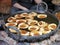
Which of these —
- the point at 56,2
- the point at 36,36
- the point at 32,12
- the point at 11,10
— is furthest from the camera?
the point at 56,2

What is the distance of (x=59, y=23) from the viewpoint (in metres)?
2.59

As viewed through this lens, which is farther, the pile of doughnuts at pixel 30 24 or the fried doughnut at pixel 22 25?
the fried doughnut at pixel 22 25

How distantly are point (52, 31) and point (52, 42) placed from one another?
184 millimetres

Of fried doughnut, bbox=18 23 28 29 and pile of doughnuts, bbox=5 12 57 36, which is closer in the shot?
pile of doughnuts, bbox=5 12 57 36

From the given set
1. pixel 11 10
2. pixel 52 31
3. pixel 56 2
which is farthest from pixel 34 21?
pixel 56 2

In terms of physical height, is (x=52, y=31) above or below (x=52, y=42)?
above

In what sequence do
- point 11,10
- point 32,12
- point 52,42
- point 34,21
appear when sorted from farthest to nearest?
point 11,10 < point 32,12 < point 34,21 < point 52,42

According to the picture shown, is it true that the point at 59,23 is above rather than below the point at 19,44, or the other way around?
above

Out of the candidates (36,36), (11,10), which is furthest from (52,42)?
Answer: (11,10)

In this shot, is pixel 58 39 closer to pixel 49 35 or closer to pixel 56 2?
pixel 49 35

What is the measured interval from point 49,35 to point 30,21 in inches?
22.1

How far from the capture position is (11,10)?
136 inches

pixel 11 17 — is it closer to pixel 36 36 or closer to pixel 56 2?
pixel 36 36

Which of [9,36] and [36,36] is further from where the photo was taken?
[9,36]
